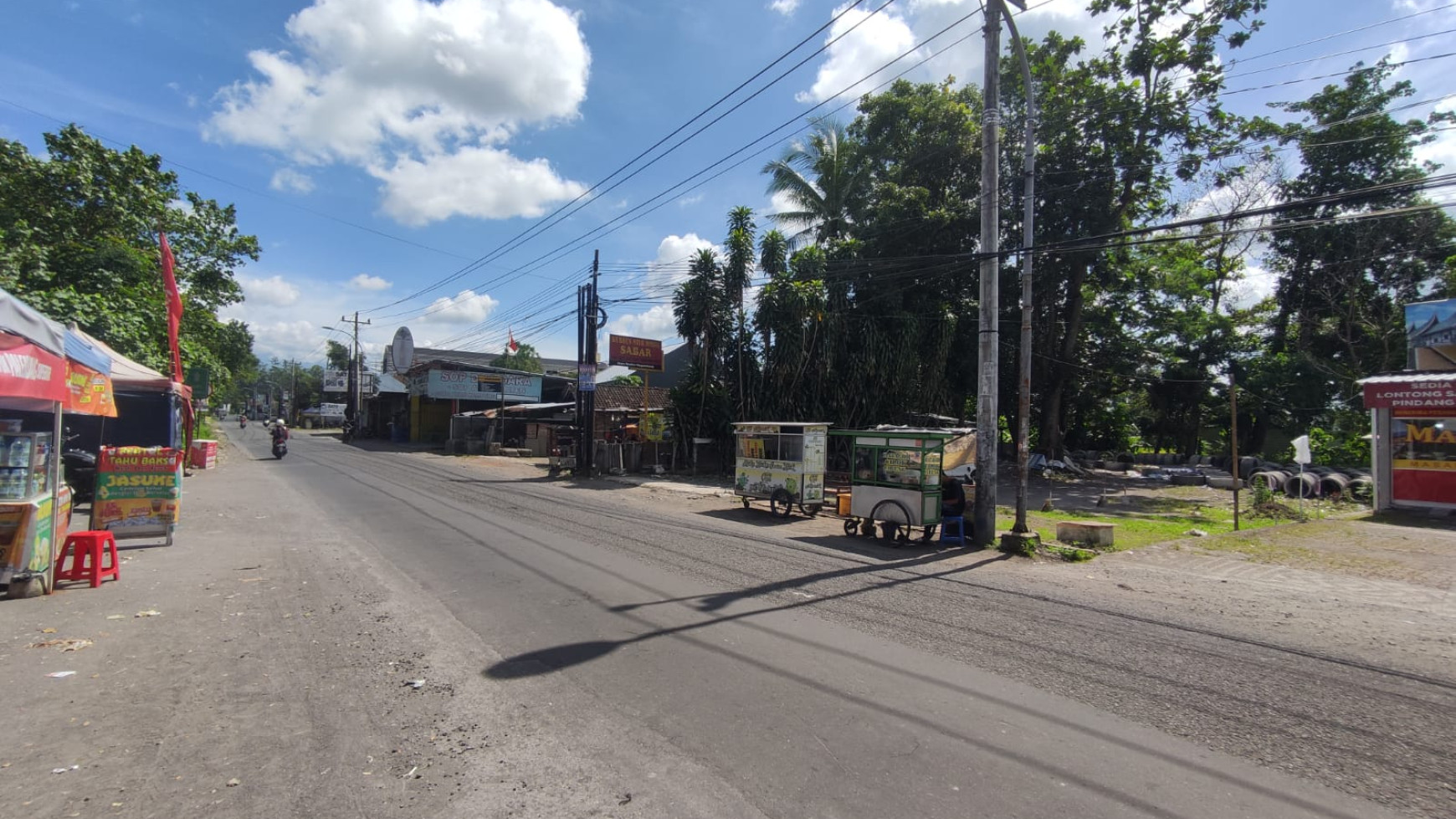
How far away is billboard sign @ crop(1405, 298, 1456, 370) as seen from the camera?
17391 mm

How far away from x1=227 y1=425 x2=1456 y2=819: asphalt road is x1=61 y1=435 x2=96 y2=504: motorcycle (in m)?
9.56

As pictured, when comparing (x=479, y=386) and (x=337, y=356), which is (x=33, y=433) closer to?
(x=479, y=386)

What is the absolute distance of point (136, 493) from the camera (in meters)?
10.1

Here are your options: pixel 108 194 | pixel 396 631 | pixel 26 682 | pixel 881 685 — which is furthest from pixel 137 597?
pixel 108 194

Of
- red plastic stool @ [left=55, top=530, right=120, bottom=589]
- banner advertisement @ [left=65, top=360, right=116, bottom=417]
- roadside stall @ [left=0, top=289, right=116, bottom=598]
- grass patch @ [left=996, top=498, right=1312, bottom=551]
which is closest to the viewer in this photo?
roadside stall @ [left=0, top=289, right=116, bottom=598]

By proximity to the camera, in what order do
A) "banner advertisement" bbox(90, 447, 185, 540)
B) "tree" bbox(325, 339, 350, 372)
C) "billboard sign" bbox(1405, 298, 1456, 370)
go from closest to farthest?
"banner advertisement" bbox(90, 447, 185, 540) → "billboard sign" bbox(1405, 298, 1456, 370) → "tree" bbox(325, 339, 350, 372)

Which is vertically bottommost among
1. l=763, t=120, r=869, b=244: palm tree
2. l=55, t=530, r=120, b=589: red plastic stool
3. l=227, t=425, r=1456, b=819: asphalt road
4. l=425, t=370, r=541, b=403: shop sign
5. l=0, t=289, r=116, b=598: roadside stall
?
l=227, t=425, r=1456, b=819: asphalt road

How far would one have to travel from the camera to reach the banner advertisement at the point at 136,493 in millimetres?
9945

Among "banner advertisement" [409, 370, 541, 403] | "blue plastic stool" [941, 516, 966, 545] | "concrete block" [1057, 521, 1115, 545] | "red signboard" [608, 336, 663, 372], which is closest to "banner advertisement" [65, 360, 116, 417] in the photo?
"blue plastic stool" [941, 516, 966, 545]

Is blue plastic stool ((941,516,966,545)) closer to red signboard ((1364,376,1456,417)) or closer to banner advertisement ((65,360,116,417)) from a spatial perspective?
banner advertisement ((65,360,116,417))

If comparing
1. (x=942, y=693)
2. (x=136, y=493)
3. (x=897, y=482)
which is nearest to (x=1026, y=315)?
(x=897, y=482)

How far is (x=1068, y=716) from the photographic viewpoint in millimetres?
4543

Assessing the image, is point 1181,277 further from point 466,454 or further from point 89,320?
point 89,320

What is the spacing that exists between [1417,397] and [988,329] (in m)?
11.6
